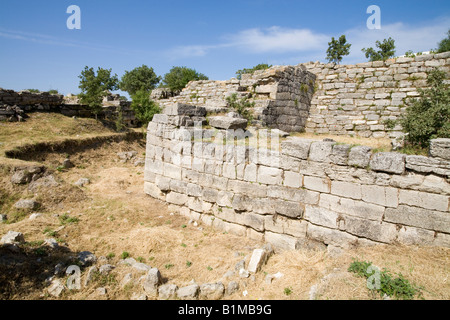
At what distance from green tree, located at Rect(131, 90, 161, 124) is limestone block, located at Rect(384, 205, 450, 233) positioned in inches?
529

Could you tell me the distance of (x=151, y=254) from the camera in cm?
588

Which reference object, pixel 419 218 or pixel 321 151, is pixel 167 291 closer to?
pixel 321 151

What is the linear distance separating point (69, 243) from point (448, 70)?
46.8 ft

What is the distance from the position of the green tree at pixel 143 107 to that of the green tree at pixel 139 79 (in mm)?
20403

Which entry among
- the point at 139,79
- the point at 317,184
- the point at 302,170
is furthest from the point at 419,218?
the point at 139,79

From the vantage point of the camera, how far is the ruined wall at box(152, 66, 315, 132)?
10.4m

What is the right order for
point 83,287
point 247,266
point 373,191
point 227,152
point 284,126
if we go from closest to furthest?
point 83,287 → point 373,191 → point 247,266 → point 227,152 → point 284,126

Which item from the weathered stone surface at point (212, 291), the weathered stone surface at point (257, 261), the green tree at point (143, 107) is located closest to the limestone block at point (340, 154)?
the weathered stone surface at point (257, 261)

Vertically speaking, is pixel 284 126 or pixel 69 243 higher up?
pixel 284 126

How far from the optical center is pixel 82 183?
9.70 metres

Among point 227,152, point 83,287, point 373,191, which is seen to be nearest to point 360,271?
point 373,191

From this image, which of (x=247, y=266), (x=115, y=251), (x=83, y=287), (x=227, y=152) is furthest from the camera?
(x=227, y=152)

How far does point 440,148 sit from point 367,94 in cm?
786

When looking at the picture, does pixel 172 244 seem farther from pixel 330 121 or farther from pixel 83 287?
pixel 330 121
